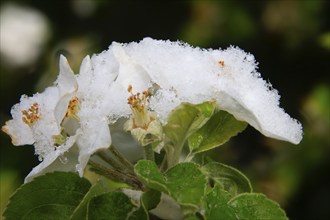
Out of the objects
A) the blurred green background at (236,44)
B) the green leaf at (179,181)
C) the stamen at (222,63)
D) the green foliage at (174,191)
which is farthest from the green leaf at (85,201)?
the blurred green background at (236,44)

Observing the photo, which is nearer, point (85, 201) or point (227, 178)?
point (85, 201)

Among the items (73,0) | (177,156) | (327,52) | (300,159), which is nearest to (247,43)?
(327,52)

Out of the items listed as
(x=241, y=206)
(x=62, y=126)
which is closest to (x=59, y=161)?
(x=62, y=126)

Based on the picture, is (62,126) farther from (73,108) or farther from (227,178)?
(227,178)

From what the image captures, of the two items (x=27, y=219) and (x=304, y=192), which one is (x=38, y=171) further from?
(x=304, y=192)

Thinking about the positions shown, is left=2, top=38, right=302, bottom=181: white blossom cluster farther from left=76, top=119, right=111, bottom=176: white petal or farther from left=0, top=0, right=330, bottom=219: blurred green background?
left=0, top=0, right=330, bottom=219: blurred green background

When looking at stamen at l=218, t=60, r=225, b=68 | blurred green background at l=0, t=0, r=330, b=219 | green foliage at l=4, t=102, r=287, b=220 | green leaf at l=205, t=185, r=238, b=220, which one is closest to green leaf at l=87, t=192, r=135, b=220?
green foliage at l=4, t=102, r=287, b=220
